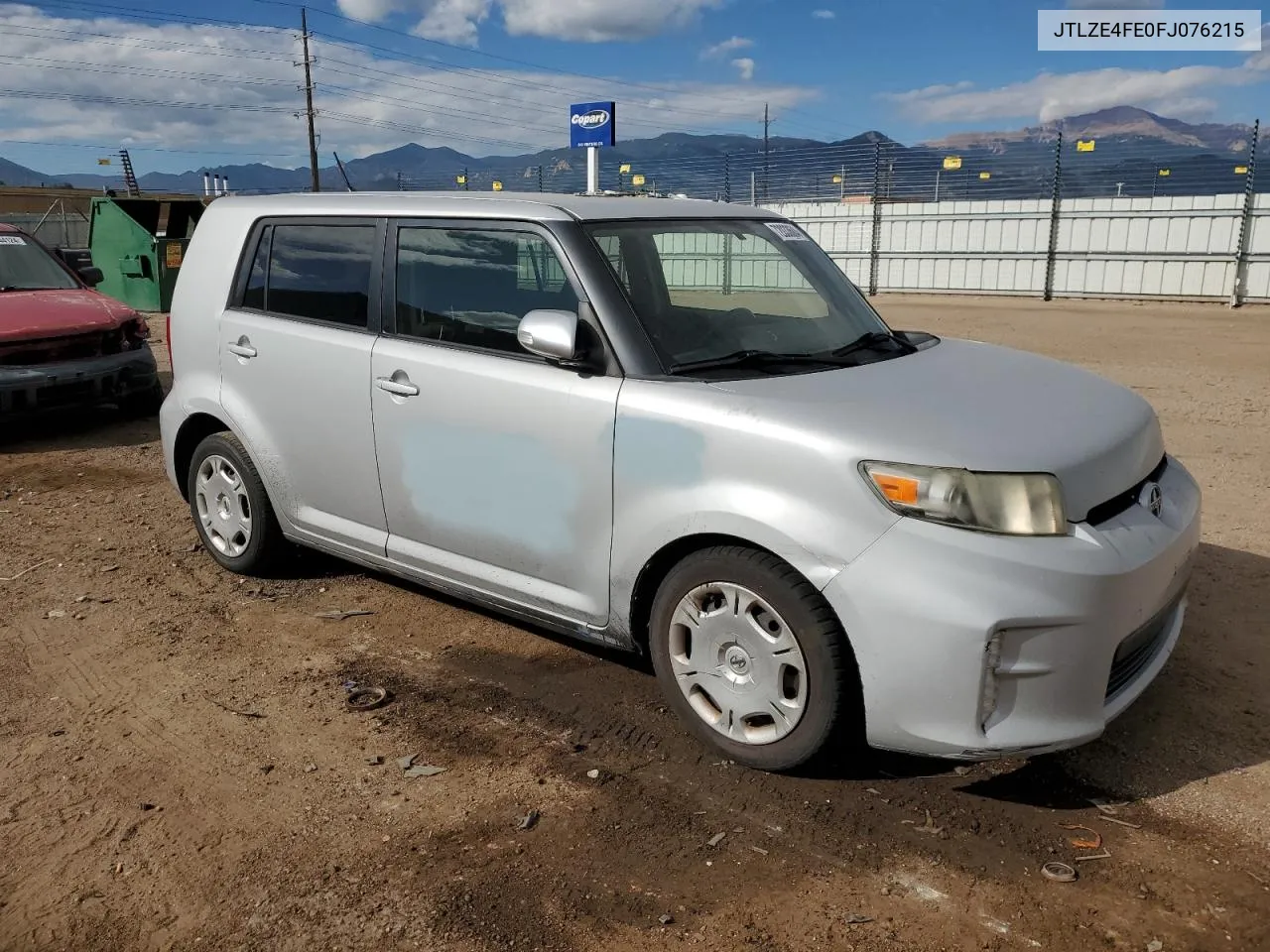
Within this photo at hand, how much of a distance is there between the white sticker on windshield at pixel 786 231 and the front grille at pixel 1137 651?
2115mm

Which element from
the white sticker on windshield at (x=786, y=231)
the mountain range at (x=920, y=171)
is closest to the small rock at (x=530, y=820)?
the white sticker on windshield at (x=786, y=231)

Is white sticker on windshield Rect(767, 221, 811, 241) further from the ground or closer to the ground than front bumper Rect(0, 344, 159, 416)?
further from the ground

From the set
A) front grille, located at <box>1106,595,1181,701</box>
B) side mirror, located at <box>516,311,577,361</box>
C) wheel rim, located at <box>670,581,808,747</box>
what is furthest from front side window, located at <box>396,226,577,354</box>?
front grille, located at <box>1106,595,1181,701</box>

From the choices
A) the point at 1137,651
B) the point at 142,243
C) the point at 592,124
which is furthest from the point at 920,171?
the point at 1137,651

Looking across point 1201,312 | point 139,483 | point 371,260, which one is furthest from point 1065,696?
point 1201,312

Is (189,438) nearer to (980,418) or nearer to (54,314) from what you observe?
(980,418)

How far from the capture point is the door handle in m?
3.93

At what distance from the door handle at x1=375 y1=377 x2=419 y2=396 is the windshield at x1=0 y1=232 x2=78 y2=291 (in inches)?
250

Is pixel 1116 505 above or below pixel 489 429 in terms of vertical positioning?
below

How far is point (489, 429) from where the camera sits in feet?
12.1

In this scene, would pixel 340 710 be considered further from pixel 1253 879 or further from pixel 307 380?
pixel 1253 879

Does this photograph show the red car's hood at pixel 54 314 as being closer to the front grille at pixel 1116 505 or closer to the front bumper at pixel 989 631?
the front bumper at pixel 989 631

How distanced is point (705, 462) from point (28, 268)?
8.30 m

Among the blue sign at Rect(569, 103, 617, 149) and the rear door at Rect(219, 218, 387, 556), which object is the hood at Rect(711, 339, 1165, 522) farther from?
the blue sign at Rect(569, 103, 617, 149)
